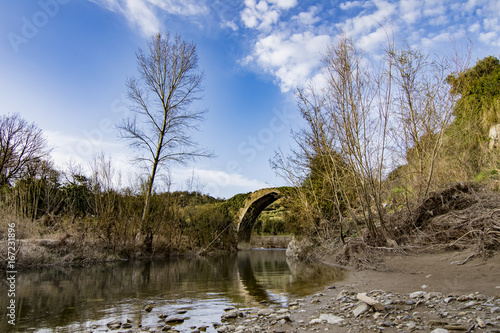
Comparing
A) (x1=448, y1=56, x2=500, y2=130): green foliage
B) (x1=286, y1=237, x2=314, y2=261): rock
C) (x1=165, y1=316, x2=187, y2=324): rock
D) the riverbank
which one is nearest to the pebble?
the riverbank

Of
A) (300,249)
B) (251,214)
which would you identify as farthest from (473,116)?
(251,214)

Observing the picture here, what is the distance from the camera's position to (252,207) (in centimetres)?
2369

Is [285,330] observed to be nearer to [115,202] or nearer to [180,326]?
[180,326]

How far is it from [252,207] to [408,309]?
21.0 m

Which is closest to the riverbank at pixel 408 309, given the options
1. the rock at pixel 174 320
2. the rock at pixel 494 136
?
the rock at pixel 174 320

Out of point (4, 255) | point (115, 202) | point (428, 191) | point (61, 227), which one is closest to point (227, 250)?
point (115, 202)

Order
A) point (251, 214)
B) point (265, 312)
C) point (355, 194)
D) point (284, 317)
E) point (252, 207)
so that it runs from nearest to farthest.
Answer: point (284, 317)
point (265, 312)
point (355, 194)
point (252, 207)
point (251, 214)

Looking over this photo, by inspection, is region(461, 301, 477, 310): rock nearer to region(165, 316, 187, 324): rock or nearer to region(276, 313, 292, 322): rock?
region(276, 313, 292, 322): rock

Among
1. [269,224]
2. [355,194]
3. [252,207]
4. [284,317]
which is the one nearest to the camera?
[284,317]

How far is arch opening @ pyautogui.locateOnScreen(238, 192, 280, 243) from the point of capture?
77.3ft

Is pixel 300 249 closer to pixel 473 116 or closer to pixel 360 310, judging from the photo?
pixel 473 116

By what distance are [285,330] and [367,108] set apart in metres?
5.46

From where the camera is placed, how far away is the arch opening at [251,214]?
2355 cm

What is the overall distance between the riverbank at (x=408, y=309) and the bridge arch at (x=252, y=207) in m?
18.2
